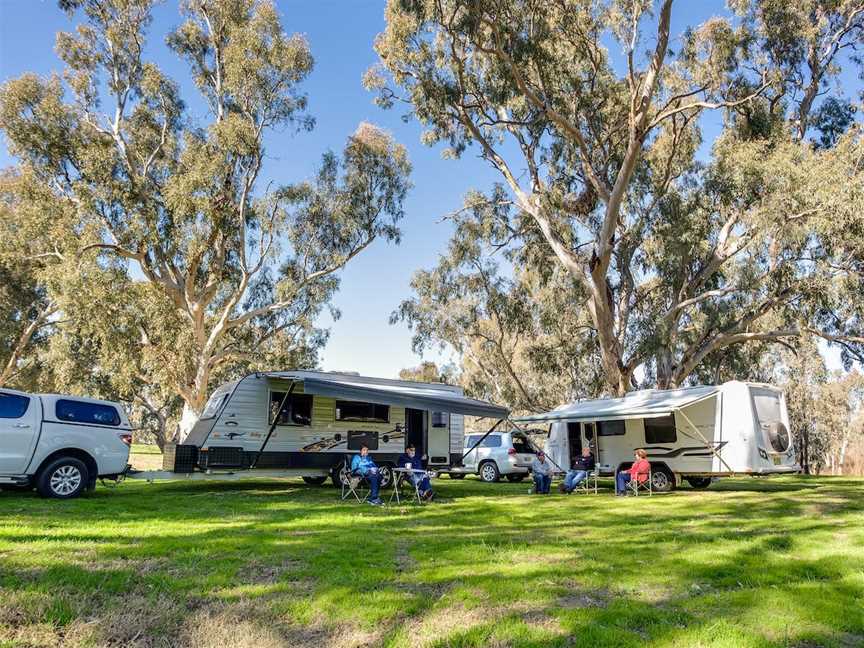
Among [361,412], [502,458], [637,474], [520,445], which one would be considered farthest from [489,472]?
[361,412]

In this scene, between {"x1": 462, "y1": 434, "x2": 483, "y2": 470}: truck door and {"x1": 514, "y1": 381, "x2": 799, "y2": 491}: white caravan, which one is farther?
{"x1": 462, "y1": 434, "x2": 483, "y2": 470}: truck door

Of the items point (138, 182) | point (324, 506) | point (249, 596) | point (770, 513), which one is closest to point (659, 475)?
point (770, 513)

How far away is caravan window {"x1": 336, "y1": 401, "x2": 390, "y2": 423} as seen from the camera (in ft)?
41.4

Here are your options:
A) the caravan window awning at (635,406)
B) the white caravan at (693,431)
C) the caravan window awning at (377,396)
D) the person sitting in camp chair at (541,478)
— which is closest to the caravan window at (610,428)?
the white caravan at (693,431)

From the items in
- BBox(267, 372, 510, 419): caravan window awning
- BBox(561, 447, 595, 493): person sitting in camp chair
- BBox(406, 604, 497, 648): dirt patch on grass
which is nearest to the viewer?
BBox(406, 604, 497, 648): dirt patch on grass

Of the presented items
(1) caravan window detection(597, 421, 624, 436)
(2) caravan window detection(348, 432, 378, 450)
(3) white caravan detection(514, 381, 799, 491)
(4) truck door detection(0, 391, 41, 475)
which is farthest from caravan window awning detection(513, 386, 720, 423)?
(4) truck door detection(0, 391, 41, 475)

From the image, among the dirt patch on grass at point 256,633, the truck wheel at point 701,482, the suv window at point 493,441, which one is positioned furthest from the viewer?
the suv window at point 493,441

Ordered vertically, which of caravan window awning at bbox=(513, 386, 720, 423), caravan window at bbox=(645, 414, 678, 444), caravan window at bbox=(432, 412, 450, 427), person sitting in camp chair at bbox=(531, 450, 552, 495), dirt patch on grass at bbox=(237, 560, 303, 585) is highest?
caravan window awning at bbox=(513, 386, 720, 423)

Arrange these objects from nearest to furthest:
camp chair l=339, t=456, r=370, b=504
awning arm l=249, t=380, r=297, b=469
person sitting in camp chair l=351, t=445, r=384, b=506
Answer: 1. person sitting in camp chair l=351, t=445, r=384, b=506
2. camp chair l=339, t=456, r=370, b=504
3. awning arm l=249, t=380, r=297, b=469

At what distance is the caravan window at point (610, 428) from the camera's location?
1470 centimetres

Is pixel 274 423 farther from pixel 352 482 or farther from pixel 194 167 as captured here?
pixel 194 167

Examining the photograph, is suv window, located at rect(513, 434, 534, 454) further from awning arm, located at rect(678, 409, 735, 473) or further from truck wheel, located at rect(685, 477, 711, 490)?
awning arm, located at rect(678, 409, 735, 473)

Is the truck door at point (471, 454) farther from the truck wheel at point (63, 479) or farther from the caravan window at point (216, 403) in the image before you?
the truck wheel at point (63, 479)

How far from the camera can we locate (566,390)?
110 feet
